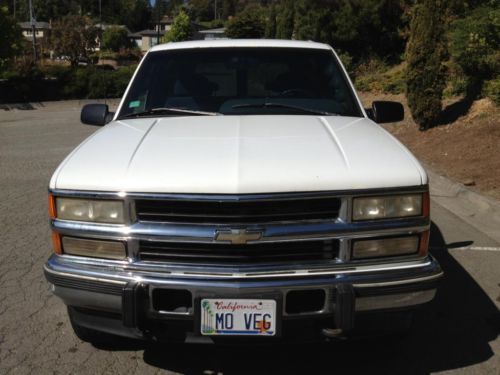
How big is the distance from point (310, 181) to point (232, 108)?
4.80 feet

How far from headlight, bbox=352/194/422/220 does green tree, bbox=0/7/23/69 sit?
21528 mm

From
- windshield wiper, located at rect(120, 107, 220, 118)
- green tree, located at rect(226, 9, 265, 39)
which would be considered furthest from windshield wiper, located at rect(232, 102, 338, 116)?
green tree, located at rect(226, 9, 265, 39)

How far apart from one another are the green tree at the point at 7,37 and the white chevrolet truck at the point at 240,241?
20.9m

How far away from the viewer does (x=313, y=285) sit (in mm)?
2559

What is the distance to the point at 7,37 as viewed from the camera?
21297mm

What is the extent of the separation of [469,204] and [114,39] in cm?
7392

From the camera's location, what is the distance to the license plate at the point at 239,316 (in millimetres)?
2551

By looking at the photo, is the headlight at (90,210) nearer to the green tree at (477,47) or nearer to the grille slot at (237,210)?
the grille slot at (237,210)

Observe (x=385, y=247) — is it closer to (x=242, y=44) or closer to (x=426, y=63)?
(x=242, y=44)

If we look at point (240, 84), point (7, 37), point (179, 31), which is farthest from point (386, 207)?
point (179, 31)

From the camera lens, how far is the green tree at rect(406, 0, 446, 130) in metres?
10.6

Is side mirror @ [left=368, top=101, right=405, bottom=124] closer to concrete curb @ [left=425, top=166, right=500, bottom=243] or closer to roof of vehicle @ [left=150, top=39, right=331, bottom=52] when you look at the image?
roof of vehicle @ [left=150, top=39, right=331, bottom=52]

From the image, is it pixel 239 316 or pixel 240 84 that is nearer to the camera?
pixel 239 316

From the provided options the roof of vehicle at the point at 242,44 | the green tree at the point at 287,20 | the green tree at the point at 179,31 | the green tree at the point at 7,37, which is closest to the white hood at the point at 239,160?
the roof of vehicle at the point at 242,44
